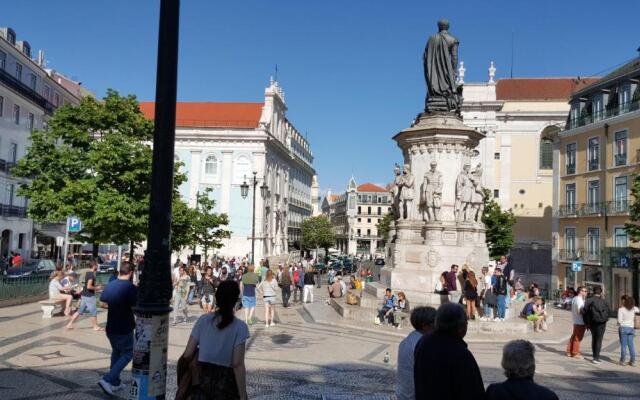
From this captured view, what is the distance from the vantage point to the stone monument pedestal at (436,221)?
54.2ft

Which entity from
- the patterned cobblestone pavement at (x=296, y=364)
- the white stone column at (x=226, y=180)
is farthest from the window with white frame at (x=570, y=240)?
the white stone column at (x=226, y=180)

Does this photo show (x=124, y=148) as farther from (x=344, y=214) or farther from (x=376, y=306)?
(x=344, y=214)

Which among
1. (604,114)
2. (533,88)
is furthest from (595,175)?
(533,88)

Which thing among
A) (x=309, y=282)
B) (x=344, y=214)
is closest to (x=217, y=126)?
(x=309, y=282)

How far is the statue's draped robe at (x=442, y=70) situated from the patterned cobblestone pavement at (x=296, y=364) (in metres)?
8.26

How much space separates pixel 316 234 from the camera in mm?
81188

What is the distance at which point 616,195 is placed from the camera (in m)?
32.1

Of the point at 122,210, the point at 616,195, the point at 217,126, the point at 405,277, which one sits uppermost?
the point at 217,126

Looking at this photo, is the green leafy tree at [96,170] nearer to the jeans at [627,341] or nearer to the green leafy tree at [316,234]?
the jeans at [627,341]

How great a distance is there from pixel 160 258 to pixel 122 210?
64.3 feet

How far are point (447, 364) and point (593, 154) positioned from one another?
3461 centimetres

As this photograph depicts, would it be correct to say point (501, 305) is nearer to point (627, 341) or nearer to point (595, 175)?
point (627, 341)

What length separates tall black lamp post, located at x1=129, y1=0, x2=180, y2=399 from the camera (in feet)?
13.8

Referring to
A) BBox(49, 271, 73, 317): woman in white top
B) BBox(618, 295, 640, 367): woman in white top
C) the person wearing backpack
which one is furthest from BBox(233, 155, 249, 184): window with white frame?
BBox(618, 295, 640, 367): woman in white top
